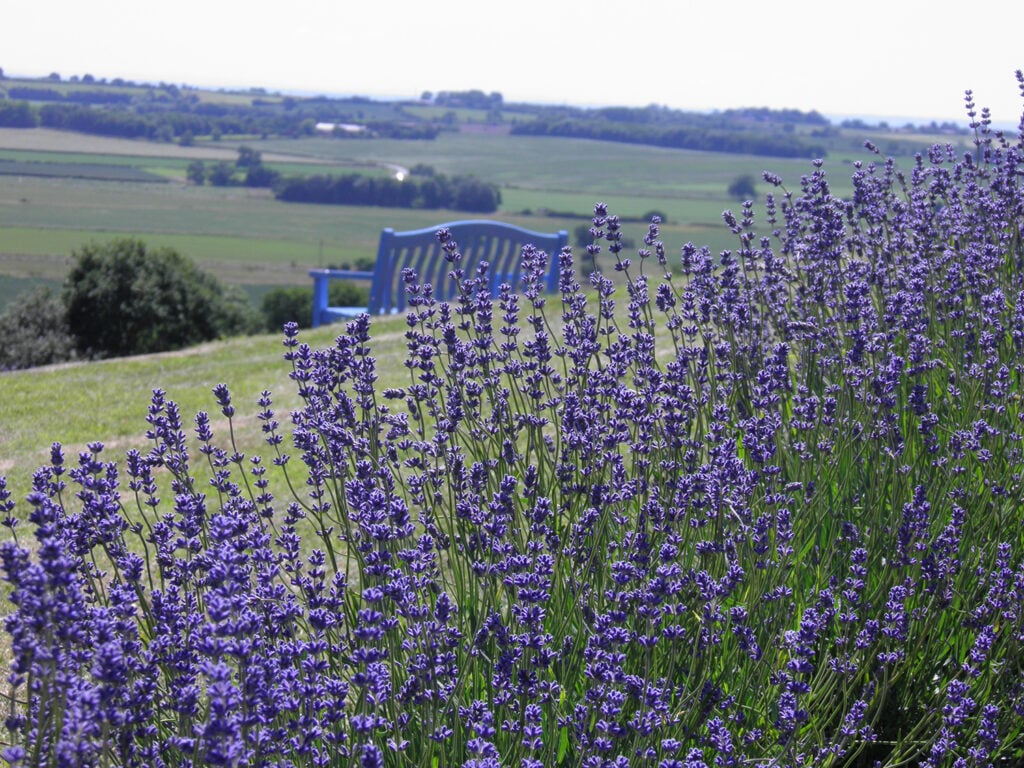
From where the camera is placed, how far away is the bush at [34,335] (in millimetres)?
14102

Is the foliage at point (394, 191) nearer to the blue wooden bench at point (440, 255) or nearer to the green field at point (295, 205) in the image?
the green field at point (295, 205)

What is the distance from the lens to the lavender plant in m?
1.95

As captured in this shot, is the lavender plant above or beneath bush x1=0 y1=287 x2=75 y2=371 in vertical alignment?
above

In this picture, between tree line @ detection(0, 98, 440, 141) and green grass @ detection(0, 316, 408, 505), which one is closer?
green grass @ detection(0, 316, 408, 505)

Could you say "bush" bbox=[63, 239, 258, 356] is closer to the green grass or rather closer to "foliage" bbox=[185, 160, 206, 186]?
the green grass

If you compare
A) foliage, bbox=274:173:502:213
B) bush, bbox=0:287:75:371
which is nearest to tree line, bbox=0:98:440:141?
foliage, bbox=274:173:502:213

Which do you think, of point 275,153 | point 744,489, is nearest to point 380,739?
point 744,489

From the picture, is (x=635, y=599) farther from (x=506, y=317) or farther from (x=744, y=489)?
Result: (x=506, y=317)

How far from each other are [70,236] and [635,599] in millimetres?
61402

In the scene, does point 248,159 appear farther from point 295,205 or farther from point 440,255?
point 440,255

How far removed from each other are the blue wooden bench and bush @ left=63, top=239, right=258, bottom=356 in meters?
2.86

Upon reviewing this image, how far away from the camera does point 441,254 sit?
12.5 meters

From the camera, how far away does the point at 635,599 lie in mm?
2443

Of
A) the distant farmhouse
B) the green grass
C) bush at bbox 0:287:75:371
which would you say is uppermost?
the distant farmhouse
